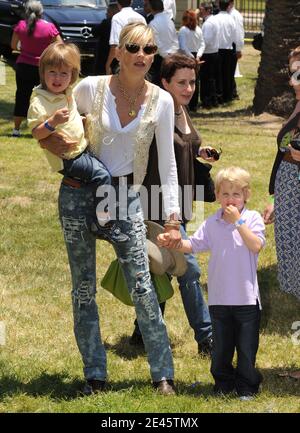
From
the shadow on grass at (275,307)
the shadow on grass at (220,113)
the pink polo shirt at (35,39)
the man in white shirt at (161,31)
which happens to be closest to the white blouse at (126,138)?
the shadow on grass at (275,307)

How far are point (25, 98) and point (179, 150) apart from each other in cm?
841

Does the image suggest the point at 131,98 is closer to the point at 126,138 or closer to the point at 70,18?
the point at 126,138

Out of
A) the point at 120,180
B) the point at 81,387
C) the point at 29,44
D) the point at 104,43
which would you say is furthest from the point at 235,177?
the point at 104,43

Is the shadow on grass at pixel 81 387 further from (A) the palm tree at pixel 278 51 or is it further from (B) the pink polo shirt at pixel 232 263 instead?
(A) the palm tree at pixel 278 51

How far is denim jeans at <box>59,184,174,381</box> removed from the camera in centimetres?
537

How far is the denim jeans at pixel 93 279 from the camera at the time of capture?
5371mm

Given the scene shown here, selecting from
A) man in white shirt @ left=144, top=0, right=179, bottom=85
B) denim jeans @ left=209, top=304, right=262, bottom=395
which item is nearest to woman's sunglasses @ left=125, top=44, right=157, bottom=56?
denim jeans @ left=209, top=304, right=262, bottom=395

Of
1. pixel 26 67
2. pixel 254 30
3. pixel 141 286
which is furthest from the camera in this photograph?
pixel 254 30

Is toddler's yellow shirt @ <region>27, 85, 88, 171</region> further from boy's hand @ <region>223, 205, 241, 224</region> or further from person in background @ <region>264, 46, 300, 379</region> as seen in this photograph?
person in background @ <region>264, 46, 300, 379</region>

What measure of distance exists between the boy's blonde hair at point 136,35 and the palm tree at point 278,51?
10.7 m

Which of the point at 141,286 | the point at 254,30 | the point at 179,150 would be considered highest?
the point at 179,150
